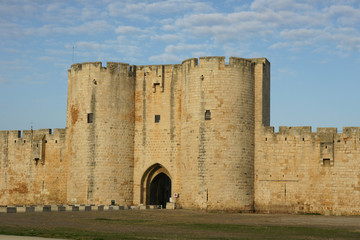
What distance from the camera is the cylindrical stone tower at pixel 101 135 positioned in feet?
108

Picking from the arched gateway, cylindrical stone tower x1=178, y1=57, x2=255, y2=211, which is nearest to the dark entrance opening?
the arched gateway

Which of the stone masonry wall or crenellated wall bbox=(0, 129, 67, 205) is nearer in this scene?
A: the stone masonry wall

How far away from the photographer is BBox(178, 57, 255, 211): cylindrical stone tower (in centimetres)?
3056

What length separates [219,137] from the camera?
30.8 m

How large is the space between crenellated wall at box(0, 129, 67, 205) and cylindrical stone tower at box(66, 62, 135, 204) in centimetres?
161

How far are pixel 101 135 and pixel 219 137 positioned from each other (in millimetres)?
6795

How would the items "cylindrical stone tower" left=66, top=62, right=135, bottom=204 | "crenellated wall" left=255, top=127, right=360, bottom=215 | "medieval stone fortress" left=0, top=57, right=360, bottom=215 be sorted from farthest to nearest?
"cylindrical stone tower" left=66, top=62, right=135, bottom=204 < "medieval stone fortress" left=0, top=57, right=360, bottom=215 < "crenellated wall" left=255, top=127, right=360, bottom=215

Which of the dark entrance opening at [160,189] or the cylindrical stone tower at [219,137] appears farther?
the dark entrance opening at [160,189]

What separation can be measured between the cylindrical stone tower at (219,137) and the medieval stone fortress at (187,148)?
0.05 meters

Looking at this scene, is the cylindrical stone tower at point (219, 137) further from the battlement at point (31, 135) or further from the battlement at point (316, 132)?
the battlement at point (31, 135)

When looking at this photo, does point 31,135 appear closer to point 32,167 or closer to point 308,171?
point 32,167

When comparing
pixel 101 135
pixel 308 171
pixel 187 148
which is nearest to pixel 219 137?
pixel 187 148

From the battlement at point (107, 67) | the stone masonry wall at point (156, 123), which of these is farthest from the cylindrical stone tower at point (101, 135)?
the stone masonry wall at point (156, 123)

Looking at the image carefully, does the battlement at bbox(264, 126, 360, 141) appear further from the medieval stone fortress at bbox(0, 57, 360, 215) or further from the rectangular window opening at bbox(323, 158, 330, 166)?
the rectangular window opening at bbox(323, 158, 330, 166)
